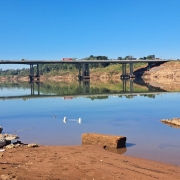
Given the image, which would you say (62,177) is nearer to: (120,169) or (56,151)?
(120,169)

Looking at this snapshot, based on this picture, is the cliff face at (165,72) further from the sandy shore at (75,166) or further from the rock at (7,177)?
the rock at (7,177)

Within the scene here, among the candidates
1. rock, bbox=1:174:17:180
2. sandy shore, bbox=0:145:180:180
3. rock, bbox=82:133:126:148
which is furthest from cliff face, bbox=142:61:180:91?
rock, bbox=1:174:17:180

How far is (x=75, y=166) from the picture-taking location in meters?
10.8

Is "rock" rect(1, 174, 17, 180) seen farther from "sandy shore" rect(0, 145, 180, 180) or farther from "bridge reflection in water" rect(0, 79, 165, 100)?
"bridge reflection in water" rect(0, 79, 165, 100)

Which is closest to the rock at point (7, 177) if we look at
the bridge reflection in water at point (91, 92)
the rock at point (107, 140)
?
the rock at point (107, 140)

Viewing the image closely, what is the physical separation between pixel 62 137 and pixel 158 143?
5941 millimetres

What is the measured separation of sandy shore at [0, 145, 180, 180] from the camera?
965 centimetres

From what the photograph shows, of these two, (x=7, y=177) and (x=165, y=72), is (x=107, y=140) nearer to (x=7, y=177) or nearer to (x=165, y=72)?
(x=7, y=177)

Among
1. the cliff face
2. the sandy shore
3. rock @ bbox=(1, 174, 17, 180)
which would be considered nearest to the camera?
rock @ bbox=(1, 174, 17, 180)

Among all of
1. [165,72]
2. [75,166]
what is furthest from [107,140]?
[165,72]

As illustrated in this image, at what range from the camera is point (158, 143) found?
16969mm

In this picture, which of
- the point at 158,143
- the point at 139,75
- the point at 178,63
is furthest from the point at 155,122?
the point at 139,75

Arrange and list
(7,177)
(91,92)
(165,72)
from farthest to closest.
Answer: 1. (165,72)
2. (91,92)
3. (7,177)

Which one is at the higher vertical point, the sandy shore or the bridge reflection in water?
the bridge reflection in water
